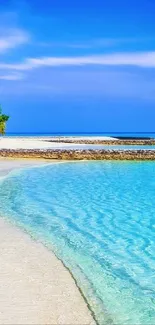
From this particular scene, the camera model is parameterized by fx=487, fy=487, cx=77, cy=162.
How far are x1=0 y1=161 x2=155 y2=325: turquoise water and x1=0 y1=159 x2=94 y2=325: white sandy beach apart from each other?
0.76 ft

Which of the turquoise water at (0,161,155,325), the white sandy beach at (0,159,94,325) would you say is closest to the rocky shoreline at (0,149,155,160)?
the turquoise water at (0,161,155,325)

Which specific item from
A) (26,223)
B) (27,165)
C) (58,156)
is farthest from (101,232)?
(58,156)

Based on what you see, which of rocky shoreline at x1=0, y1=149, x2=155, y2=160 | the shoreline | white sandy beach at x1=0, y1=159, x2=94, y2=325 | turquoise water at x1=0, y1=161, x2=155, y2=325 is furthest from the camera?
rocky shoreline at x1=0, y1=149, x2=155, y2=160

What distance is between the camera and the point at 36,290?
6.74 metres

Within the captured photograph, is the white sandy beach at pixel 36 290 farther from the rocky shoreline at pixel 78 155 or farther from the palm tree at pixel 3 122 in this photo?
the palm tree at pixel 3 122

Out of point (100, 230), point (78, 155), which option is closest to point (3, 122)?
point (78, 155)

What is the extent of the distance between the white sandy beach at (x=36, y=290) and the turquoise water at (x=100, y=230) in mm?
231

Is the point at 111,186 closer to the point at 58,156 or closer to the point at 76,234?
the point at 76,234

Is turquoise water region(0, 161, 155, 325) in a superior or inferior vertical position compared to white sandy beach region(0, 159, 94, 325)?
inferior

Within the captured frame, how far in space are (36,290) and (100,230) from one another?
4908 millimetres

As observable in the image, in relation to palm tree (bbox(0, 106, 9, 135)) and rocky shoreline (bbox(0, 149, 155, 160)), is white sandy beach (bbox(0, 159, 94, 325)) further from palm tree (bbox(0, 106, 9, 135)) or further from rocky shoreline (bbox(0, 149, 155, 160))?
palm tree (bbox(0, 106, 9, 135))

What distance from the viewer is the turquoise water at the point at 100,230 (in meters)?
6.77

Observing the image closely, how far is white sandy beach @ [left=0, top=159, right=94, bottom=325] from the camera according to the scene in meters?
5.81

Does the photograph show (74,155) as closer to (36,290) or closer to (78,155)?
(78,155)
